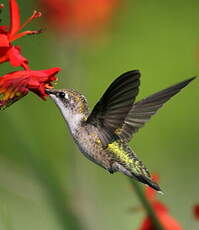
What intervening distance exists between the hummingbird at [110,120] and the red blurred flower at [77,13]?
1.82 meters

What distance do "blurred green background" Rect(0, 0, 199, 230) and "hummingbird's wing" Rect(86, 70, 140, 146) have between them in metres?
0.16

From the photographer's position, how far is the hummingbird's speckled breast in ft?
5.65

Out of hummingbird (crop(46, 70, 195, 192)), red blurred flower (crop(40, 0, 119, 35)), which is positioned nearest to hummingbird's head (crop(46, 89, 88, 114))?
hummingbird (crop(46, 70, 195, 192))

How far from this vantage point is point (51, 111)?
5.22 metres

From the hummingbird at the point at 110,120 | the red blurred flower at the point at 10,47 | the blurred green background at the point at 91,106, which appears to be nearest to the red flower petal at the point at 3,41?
the red blurred flower at the point at 10,47

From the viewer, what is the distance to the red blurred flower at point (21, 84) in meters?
1.41

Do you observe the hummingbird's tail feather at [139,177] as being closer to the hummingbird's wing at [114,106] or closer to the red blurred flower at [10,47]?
the hummingbird's wing at [114,106]

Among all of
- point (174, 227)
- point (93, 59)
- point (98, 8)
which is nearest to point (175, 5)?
point (93, 59)

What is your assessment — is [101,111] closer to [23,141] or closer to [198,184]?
[23,141]

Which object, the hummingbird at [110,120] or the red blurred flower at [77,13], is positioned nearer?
the hummingbird at [110,120]

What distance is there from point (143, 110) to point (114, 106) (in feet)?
0.57

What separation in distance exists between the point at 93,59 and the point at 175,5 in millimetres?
1130

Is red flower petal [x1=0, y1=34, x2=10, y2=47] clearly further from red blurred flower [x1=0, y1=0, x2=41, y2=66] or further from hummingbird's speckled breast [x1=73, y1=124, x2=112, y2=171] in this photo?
hummingbird's speckled breast [x1=73, y1=124, x2=112, y2=171]

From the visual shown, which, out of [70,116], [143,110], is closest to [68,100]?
[70,116]
